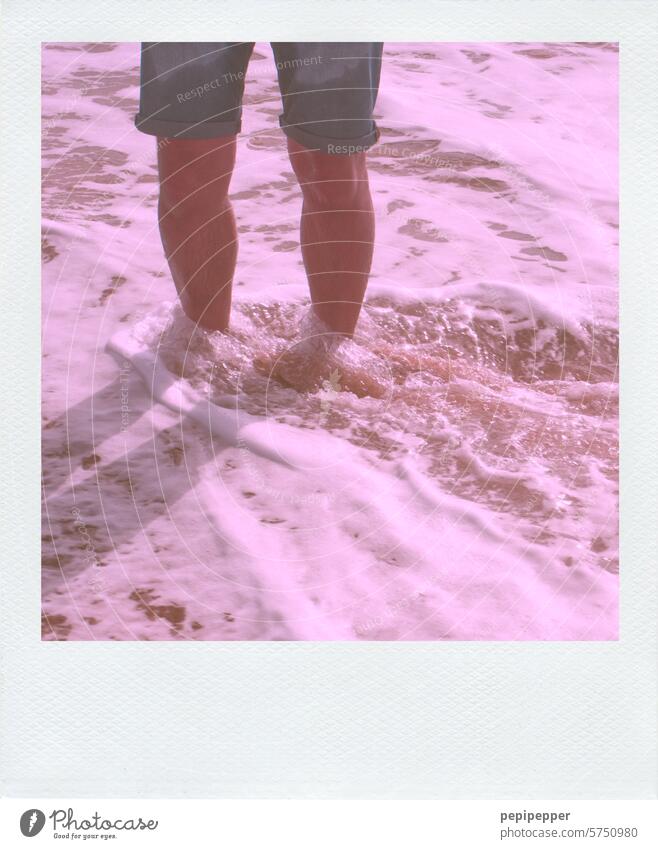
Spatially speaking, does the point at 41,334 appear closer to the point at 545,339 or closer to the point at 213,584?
the point at 213,584

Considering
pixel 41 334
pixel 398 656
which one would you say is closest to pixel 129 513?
pixel 41 334

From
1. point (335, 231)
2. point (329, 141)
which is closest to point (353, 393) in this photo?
point (335, 231)

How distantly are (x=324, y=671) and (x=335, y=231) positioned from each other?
0.55 meters

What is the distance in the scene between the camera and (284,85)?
131 cm

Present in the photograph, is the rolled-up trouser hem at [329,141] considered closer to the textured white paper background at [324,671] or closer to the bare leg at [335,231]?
the bare leg at [335,231]

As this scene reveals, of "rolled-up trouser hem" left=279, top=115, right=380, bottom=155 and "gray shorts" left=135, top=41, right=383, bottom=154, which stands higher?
"gray shorts" left=135, top=41, right=383, bottom=154

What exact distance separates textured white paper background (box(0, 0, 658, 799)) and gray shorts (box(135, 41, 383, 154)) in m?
0.02

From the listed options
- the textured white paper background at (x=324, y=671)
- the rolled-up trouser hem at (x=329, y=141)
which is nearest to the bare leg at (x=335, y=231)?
the rolled-up trouser hem at (x=329, y=141)

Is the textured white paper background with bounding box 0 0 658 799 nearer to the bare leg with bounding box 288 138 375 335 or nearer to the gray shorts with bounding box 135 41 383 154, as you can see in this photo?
the gray shorts with bounding box 135 41 383 154

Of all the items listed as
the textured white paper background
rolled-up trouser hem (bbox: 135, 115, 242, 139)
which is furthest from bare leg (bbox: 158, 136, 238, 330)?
the textured white paper background

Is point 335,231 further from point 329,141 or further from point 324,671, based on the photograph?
point 324,671

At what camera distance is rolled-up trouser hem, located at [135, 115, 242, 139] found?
1311 millimetres

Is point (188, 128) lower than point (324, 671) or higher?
higher

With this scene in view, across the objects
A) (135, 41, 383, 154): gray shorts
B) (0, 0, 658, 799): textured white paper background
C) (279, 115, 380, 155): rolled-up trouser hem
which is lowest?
(0, 0, 658, 799): textured white paper background
